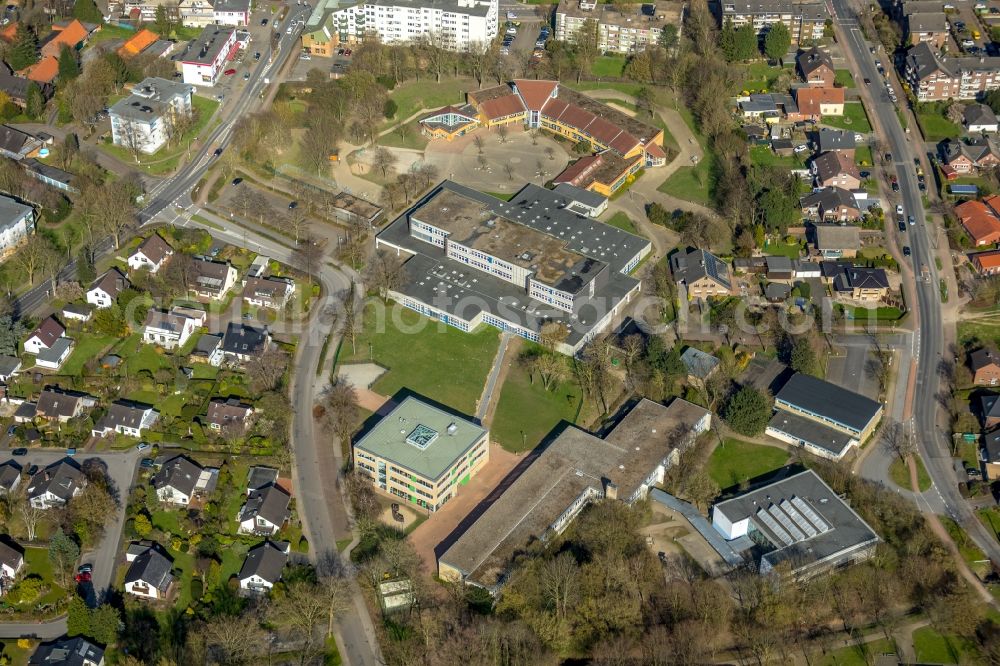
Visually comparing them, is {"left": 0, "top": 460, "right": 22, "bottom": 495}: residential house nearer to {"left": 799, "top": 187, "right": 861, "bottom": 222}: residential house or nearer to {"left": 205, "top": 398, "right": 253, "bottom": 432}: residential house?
{"left": 205, "top": 398, "right": 253, "bottom": 432}: residential house

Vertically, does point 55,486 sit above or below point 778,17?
below

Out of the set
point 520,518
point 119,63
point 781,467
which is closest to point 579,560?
point 520,518

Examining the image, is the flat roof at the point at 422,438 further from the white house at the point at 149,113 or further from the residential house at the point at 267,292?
the white house at the point at 149,113

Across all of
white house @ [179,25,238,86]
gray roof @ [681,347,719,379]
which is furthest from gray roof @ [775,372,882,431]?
white house @ [179,25,238,86]

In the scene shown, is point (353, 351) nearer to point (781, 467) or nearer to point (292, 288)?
point (292, 288)

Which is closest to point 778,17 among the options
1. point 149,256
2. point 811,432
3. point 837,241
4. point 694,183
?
point 694,183

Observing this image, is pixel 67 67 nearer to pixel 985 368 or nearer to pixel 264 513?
pixel 264 513
